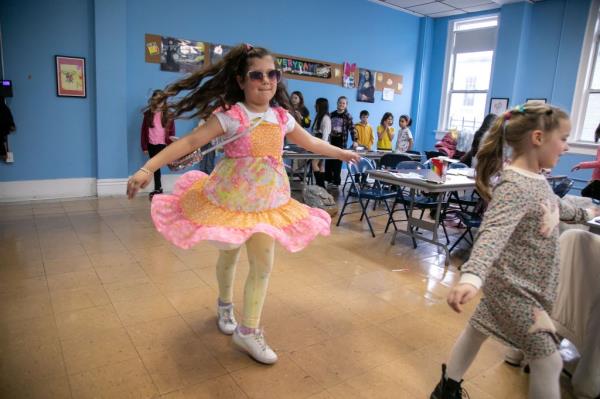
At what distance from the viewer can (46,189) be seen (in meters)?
5.59

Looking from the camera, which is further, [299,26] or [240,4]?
[299,26]

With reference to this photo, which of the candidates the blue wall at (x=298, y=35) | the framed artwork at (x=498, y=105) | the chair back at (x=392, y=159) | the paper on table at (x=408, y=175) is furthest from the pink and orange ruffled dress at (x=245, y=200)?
the framed artwork at (x=498, y=105)

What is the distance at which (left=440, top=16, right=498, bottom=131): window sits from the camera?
338 inches

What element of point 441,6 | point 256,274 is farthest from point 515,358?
point 441,6

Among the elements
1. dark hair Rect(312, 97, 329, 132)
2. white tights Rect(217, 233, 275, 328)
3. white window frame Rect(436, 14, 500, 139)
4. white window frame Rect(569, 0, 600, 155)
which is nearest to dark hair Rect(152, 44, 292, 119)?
white tights Rect(217, 233, 275, 328)

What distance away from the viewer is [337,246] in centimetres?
427

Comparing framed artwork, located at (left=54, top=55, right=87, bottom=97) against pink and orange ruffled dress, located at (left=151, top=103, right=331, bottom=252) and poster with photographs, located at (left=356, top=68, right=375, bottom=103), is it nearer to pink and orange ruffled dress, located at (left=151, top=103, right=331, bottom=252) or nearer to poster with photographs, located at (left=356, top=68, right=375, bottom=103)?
pink and orange ruffled dress, located at (left=151, top=103, right=331, bottom=252)

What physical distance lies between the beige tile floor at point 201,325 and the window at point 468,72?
19.5ft

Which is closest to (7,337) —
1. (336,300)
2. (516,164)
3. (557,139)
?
(336,300)

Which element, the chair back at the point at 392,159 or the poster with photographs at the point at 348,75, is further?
the poster with photographs at the point at 348,75

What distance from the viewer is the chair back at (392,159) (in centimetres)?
544

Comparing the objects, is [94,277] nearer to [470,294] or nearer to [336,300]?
[336,300]

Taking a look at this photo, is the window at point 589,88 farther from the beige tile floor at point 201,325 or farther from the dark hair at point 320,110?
the beige tile floor at point 201,325

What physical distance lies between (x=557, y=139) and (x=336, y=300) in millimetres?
1858
